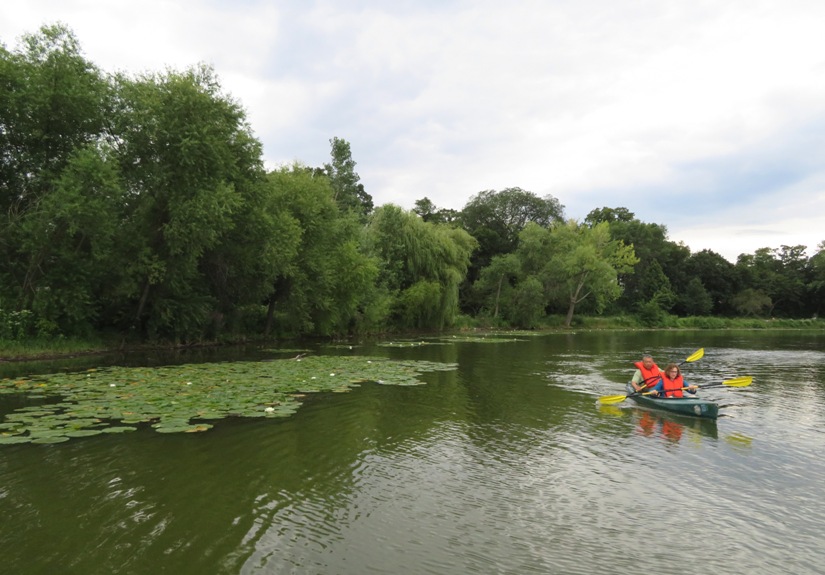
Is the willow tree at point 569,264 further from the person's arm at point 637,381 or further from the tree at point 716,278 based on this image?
the person's arm at point 637,381

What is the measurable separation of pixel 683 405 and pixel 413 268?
104 feet

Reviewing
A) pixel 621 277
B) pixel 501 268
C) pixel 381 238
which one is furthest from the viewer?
pixel 621 277

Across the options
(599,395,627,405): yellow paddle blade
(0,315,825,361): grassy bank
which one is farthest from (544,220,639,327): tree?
(599,395,627,405): yellow paddle blade

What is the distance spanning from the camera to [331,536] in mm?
5871

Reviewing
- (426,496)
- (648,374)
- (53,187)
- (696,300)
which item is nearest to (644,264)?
(696,300)

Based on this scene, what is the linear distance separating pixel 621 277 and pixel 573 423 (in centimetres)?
7733

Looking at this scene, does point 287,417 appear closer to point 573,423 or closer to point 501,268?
point 573,423

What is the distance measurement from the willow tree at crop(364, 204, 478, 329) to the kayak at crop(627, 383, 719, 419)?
28307 mm

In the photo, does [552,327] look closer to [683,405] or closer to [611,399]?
[611,399]

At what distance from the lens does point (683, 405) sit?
12.5m

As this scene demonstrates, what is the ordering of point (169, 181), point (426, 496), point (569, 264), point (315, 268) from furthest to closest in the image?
point (569, 264)
point (315, 268)
point (169, 181)
point (426, 496)

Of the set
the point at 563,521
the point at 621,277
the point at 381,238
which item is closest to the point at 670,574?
the point at 563,521

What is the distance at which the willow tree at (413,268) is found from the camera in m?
42.1

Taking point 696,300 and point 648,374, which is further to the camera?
point 696,300
